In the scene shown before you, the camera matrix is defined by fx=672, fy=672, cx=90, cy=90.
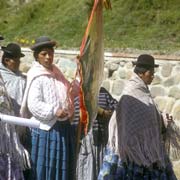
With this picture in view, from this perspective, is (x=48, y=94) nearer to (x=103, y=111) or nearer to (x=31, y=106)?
(x=31, y=106)

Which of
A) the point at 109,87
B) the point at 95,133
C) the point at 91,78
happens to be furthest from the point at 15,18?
the point at 91,78

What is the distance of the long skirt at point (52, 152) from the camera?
5613 mm

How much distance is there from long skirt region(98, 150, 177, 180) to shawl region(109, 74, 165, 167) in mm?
62

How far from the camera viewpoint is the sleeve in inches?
216

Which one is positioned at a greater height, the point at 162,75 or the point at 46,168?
the point at 162,75

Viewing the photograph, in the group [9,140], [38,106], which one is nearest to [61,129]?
[38,106]

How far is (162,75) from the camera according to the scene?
9.21 m

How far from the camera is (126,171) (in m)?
5.85

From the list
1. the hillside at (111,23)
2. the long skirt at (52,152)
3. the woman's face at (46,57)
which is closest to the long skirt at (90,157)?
the long skirt at (52,152)

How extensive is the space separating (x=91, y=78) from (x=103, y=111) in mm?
1592

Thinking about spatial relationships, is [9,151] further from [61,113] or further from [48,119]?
[61,113]

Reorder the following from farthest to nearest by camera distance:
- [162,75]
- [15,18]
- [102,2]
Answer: [15,18] → [162,75] → [102,2]

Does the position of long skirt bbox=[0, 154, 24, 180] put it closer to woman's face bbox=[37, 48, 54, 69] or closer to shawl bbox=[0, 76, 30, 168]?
shawl bbox=[0, 76, 30, 168]

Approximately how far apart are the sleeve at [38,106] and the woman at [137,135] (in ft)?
1.96
